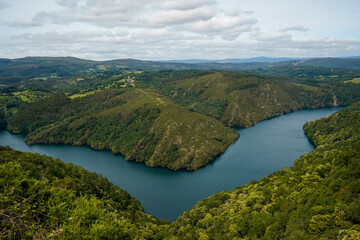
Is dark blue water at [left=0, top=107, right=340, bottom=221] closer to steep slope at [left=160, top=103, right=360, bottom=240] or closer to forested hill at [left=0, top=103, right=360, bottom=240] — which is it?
forested hill at [left=0, top=103, right=360, bottom=240]

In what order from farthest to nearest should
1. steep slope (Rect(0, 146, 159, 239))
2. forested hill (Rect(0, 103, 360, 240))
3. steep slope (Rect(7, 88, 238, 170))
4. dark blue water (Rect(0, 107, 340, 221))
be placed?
steep slope (Rect(7, 88, 238, 170)) < dark blue water (Rect(0, 107, 340, 221)) < forested hill (Rect(0, 103, 360, 240)) < steep slope (Rect(0, 146, 159, 239))

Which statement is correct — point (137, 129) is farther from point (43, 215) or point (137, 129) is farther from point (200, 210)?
point (43, 215)

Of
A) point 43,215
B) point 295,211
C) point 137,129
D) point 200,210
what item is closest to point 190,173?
point 200,210

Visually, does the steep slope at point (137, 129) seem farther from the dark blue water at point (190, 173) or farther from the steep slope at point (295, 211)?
the steep slope at point (295, 211)

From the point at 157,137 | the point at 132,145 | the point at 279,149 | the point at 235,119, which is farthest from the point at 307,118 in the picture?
the point at 132,145

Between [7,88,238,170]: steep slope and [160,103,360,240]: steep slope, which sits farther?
[7,88,238,170]: steep slope

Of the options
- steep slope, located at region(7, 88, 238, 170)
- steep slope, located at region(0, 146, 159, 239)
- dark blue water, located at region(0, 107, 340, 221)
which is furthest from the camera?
steep slope, located at region(7, 88, 238, 170)

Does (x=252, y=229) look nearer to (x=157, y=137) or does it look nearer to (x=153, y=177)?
(x=153, y=177)

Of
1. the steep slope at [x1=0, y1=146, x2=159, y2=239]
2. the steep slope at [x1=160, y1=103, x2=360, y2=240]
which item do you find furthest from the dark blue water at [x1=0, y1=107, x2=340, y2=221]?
the steep slope at [x1=0, y1=146, x2=159, y2=239]

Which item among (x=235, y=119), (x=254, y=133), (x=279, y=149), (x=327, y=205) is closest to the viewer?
(x=327, y=205)
